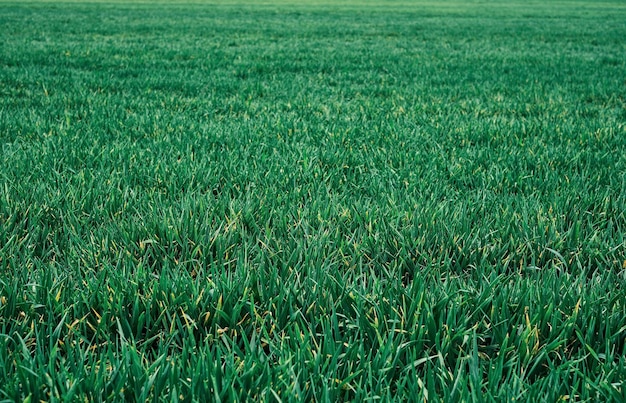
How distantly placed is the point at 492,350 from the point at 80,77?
6.86m

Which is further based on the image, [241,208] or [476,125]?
[476,125]

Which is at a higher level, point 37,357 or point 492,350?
point 37,357

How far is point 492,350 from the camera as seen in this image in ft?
4.65

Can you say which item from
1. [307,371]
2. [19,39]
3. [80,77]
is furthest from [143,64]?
[307,371]

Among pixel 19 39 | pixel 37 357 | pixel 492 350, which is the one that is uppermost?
pixel 19 39

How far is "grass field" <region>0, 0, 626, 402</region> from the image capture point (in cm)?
122

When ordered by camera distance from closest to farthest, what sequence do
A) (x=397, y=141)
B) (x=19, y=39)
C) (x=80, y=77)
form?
(x=397, y=141) → (x=80, y=77) → (x=19, y=39)

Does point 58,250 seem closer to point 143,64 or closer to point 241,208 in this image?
point 241,208

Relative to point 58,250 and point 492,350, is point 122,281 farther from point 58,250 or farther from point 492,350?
point 492,350

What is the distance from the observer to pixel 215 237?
1.99 meters

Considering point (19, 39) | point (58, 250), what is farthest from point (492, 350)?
point (19, 39)

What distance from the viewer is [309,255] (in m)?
1.84

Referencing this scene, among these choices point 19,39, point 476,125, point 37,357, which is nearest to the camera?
point 37,357

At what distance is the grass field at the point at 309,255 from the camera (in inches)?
47.9
